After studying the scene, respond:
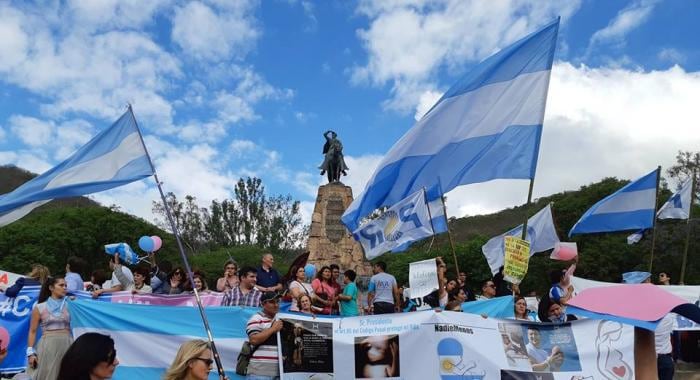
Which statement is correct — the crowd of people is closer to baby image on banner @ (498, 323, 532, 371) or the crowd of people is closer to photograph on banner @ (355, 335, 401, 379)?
baby image on banner @ (498, 323, 532, 371)

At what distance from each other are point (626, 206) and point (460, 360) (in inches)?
216

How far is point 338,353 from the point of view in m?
5.45

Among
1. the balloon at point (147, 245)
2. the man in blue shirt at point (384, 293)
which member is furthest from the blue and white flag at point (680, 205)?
the balloon at point (147, 245)

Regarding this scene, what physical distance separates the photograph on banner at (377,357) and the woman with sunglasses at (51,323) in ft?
8.28

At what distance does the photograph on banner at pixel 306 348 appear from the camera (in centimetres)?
518

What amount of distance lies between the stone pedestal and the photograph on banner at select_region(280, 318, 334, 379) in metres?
14.4

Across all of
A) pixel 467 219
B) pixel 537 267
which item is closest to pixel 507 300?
pixel 537 267

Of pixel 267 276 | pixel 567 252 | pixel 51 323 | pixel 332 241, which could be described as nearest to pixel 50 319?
pixel 51 323

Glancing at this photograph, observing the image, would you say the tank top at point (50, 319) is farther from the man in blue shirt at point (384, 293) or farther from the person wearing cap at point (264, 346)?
the man in blue shirt at point (384, 293)

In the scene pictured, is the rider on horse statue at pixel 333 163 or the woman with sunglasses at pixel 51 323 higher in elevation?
the rider on horse statue at pixel 333 163

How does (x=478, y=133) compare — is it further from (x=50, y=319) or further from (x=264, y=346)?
(x=50, y=319)

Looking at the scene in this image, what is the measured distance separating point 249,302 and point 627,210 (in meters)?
6.30

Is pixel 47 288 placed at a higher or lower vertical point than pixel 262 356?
higher

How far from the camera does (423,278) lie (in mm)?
7352
